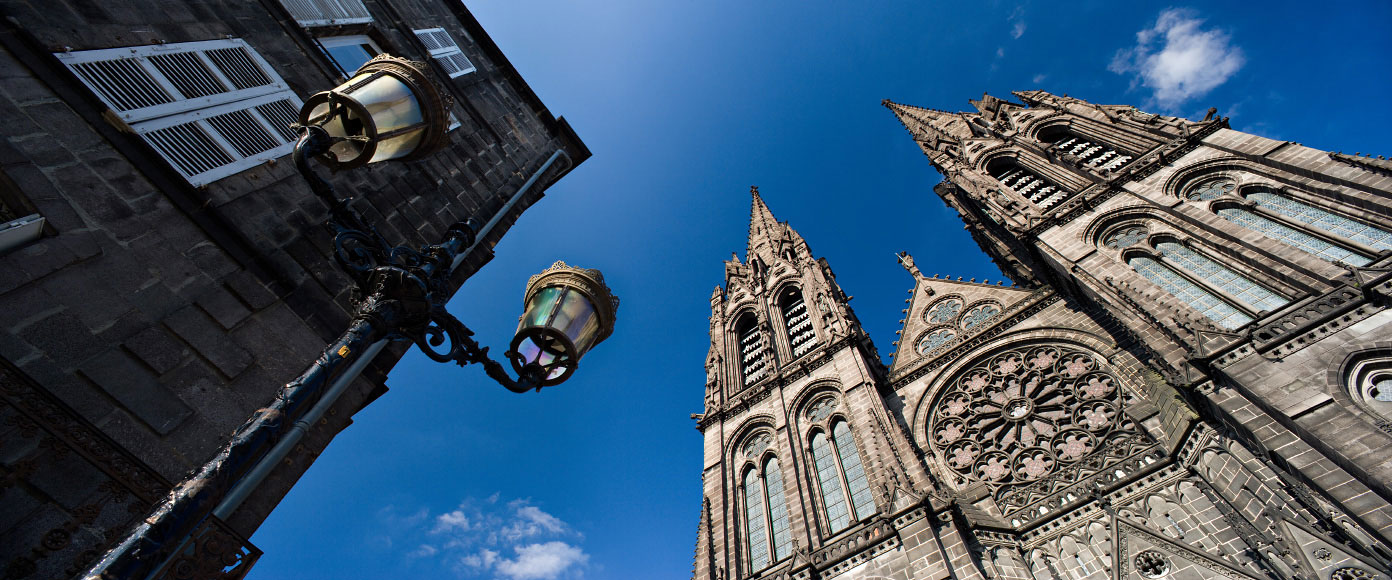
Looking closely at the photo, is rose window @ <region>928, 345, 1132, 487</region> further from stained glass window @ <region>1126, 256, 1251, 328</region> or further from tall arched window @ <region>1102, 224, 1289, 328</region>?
tall arched window @ <region>1102, 224, 1289, 328</region>

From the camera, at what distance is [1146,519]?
1147 cm

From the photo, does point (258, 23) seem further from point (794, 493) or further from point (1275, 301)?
point (1275, 301)

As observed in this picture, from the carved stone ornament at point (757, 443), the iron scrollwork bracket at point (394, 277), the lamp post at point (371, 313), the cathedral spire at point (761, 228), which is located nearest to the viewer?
the lamp post at point (371, 313)

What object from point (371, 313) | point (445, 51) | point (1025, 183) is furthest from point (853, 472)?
point (371, 313)

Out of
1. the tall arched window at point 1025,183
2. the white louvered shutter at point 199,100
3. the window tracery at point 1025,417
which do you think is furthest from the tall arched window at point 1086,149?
the white louvered shutter at point 199,100

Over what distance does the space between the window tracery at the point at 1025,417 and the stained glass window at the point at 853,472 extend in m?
2.10

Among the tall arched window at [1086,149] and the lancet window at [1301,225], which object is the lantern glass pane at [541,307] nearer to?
the lancet window at [1301,225]

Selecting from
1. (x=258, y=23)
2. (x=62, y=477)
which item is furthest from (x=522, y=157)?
(x=62, y=477)

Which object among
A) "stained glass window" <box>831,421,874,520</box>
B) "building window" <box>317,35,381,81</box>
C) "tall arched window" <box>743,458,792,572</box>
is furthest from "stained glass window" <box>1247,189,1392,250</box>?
"building window" <box>317,35,381,81</box>

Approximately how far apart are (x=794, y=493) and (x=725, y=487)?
270 centimetres

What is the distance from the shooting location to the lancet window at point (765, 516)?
15.4 m

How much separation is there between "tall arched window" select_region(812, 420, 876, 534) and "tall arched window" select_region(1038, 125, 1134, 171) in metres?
12.0

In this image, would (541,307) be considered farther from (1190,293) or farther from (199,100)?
(1190,293)

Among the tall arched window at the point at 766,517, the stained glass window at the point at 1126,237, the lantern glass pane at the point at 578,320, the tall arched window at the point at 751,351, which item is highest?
the tall arched window at the point at 751,351
